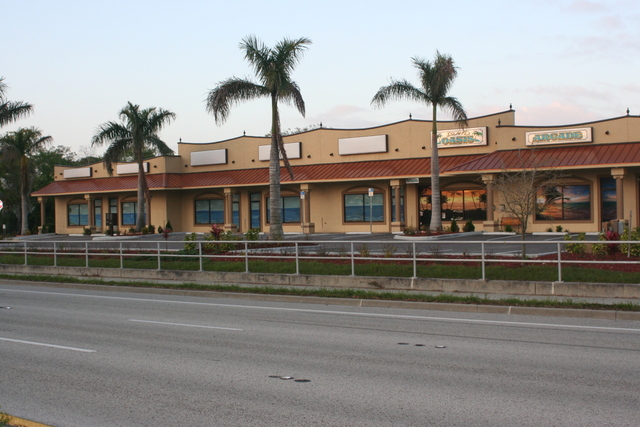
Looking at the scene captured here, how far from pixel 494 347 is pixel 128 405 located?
5474 millimetres

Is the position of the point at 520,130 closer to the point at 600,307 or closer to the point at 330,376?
the point at 600,307

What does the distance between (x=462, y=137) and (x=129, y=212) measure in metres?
29.2

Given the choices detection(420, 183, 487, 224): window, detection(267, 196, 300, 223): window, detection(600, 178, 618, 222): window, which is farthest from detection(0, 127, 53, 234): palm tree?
detection(600, 178, 618, 222): window

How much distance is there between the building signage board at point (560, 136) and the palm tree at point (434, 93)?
13.8ft

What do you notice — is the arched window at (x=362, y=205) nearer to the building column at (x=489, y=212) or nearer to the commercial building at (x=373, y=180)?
the commercial building at (x=373, y=180)

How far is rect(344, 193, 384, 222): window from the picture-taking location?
42.0m

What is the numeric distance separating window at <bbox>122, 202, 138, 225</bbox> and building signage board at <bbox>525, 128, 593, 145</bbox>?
1274 inches

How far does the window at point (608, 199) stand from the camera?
3488 cm

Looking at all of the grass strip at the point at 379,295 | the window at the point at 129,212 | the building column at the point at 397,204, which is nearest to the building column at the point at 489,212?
the building column at the point at 397,204

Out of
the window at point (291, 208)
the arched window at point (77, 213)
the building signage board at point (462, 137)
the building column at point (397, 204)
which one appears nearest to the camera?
the building signage board at point (462, 137)

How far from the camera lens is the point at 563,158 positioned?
34500 mm

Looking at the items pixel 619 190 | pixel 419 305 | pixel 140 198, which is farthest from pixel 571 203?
pixel 140 198

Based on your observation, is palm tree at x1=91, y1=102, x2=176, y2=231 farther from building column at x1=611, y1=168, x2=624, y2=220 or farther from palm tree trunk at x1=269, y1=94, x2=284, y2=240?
building column at x1=611, y1=168, x2=624, y2=220

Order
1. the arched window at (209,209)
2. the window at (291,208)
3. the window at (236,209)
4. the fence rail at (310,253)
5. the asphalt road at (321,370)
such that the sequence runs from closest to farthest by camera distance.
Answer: the asphalt road at (321,370) → the fence rail at (310,253) → the window at (291,208) → the window at (236,209) → the arched window at (209,209)
